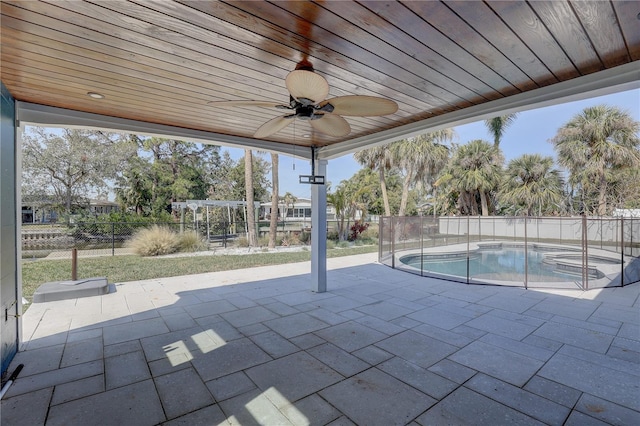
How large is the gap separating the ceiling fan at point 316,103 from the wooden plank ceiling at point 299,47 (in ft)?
0.93

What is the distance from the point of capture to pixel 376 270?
6.68m

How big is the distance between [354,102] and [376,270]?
5.00 metres

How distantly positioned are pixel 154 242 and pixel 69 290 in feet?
14.2

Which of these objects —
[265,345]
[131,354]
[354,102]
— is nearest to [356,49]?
[354,102]

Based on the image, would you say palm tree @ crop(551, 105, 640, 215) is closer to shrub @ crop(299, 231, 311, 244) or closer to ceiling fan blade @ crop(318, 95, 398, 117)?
shrub @ crop(299, 231, 311, 244)

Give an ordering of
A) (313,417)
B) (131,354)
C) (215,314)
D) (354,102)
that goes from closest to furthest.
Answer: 1. (313,417)
2. (354,102)
3. (131,354)
4. (215,314)

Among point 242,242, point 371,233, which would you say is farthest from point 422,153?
point 242,242

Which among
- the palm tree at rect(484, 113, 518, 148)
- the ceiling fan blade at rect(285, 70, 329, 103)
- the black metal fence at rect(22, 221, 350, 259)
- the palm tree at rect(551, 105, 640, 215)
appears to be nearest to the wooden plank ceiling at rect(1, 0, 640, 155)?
the ceiling fan blade at rect(285, 70, 329, 103)

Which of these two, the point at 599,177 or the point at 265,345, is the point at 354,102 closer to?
the point at 265,345

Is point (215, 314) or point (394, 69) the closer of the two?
point (394, 69)

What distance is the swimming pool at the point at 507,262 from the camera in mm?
7105

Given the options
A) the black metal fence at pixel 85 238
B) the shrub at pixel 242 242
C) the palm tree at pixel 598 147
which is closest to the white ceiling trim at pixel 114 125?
the black metal fence at pixel 85 238

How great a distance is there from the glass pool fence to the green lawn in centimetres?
296

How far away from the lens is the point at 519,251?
34.8 ft
